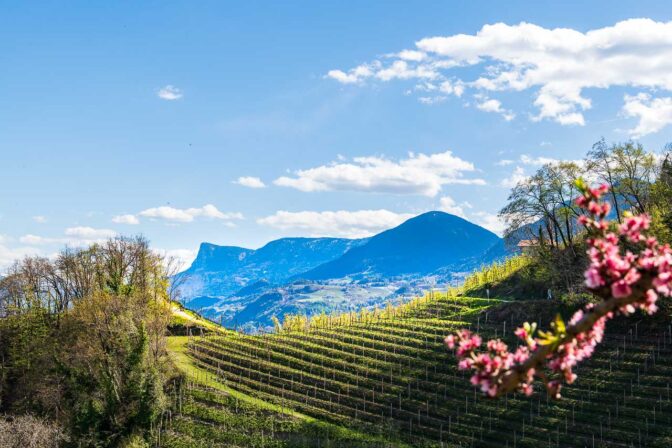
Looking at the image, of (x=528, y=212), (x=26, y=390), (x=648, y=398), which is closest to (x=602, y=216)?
(x=648, y=398)

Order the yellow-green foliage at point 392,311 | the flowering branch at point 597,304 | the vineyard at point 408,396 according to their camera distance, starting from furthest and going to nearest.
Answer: the yellow-green foliage at point 392,311, the vineyard at point 408,396, the flowering branch at point 597,304

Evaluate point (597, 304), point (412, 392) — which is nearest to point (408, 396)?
point (412, 392)

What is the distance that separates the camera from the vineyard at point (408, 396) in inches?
1576

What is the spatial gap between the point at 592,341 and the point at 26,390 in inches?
2354

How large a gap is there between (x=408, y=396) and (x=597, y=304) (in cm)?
4521

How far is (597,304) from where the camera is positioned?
507 cm

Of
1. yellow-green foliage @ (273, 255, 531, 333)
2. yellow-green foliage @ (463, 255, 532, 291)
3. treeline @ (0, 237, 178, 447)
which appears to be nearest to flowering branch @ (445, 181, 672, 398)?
treeline @ (0, 237, 178, 447)

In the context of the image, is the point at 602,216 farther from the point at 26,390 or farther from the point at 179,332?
the point at 179,332

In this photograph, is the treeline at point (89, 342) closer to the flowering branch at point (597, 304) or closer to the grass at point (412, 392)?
the grass at point (412, 392)

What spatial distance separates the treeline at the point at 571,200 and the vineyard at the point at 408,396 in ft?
18.9

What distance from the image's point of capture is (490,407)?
44281 millimetres

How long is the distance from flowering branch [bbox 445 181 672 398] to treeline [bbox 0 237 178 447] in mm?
39932

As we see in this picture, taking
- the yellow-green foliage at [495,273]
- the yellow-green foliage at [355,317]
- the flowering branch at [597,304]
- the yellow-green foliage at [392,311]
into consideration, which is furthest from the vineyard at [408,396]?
the flowering branch at [597,304]

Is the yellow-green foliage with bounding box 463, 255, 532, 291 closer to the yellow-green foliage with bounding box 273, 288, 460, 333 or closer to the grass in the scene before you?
the yellow-green foliage with bounding box 273, 288, 460, 333
